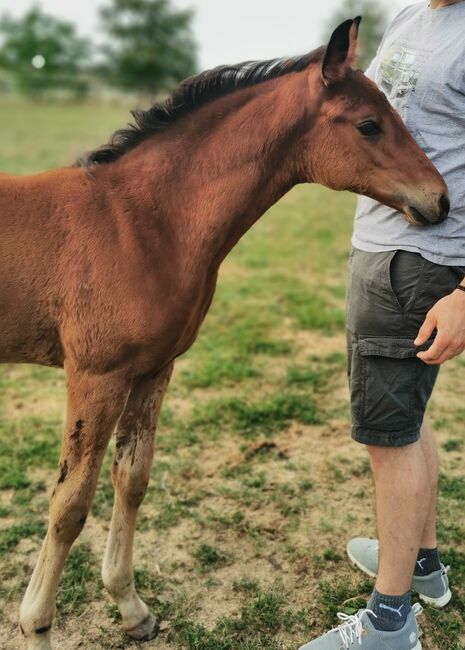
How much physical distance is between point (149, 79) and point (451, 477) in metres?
39.6

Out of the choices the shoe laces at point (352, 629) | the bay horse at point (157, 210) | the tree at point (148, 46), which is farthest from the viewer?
the tree at point (148, 46)

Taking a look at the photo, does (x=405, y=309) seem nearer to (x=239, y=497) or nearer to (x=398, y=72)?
(x=398, y=72)

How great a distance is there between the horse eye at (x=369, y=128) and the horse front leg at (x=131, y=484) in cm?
108

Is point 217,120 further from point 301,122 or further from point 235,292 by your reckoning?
point 235,292

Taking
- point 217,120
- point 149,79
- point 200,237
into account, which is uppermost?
point 217,120

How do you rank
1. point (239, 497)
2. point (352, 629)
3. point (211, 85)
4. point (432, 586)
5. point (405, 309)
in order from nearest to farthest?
point (405, 309) < point (211, 85) < point (352, 629) < point (432, 586) < point (239, 497)

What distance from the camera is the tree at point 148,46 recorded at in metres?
39.4

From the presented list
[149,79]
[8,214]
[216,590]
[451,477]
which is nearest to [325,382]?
[451,477]

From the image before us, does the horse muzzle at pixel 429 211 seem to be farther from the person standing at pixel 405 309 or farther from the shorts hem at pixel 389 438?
the shorts hem at pixel 389 438

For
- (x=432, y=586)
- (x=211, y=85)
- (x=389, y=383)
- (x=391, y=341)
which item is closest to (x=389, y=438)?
(x=389, y=383)

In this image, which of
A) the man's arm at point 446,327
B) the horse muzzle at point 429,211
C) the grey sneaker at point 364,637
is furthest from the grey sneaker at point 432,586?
the horse muzzle at point 429,211

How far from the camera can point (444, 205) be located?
1.82 metres

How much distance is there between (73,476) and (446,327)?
1298 millimetres

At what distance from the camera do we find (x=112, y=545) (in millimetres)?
2355
